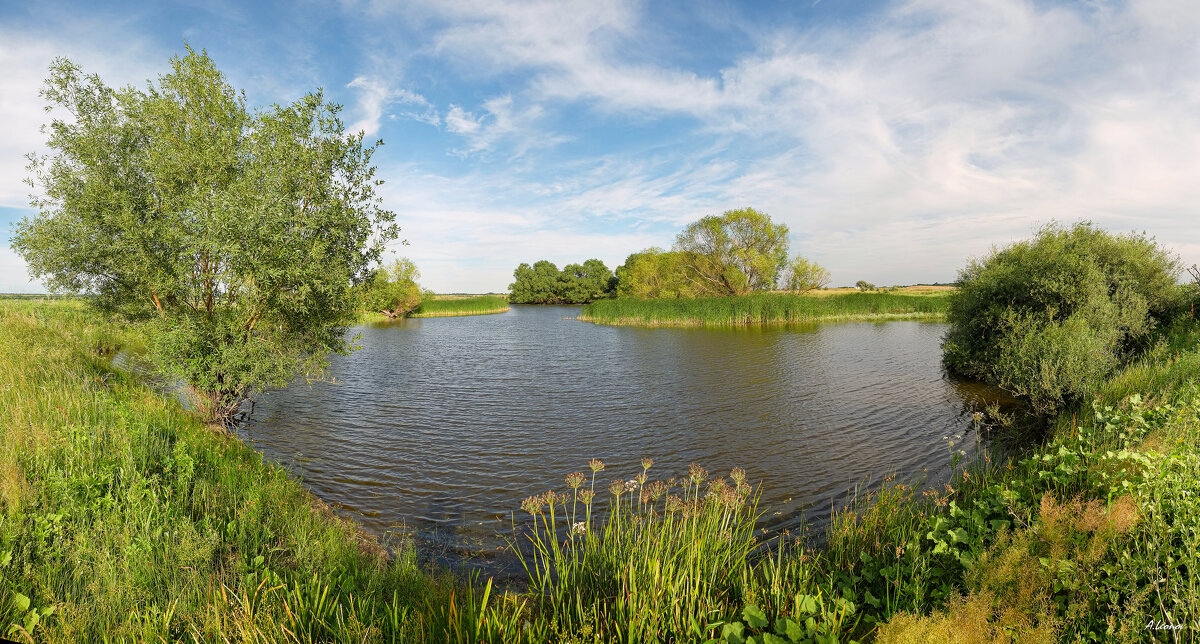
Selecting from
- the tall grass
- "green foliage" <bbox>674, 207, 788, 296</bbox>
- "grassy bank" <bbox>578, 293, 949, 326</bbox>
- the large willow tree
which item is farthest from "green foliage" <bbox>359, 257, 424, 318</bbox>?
the large willow tree

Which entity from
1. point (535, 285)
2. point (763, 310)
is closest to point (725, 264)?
point (763, 310)

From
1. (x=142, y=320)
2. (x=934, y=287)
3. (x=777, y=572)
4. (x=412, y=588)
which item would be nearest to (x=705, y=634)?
(x=777, y=572)

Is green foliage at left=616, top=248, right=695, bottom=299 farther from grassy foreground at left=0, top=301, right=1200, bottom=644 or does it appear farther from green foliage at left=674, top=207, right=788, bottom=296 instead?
grassy foreground at left=0, top=301, right=1200, bottom=644

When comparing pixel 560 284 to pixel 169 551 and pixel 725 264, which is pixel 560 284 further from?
pixel 169 551

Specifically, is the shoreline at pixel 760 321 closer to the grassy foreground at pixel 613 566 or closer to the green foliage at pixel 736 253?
the green foliage at pixel 736 253

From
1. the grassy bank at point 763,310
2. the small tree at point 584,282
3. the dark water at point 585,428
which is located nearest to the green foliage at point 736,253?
the grassy bank at point 763,310

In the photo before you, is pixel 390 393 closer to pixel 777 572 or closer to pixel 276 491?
pixel 276 491

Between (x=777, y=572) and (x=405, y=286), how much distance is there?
61.2 metres

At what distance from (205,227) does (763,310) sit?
39141 mm

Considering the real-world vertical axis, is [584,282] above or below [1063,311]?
above

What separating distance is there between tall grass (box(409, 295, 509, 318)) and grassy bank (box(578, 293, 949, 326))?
2636cm

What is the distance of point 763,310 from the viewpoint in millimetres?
41562

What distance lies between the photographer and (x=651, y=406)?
47.4 ft

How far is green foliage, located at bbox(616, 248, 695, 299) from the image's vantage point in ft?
194
